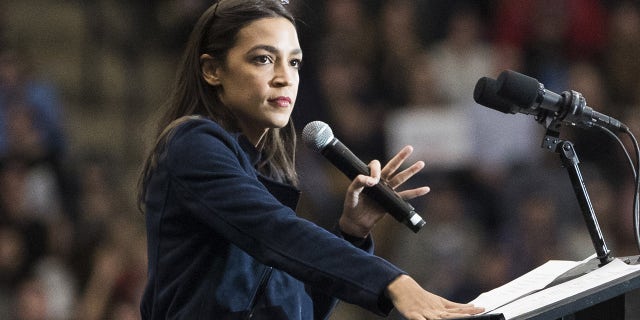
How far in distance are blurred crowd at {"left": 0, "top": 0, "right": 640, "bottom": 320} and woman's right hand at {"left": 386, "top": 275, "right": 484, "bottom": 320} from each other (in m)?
3.12

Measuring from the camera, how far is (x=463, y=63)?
596 centimetres

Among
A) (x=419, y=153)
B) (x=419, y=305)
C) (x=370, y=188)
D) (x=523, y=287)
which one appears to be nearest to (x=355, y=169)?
(x=370, y=188)

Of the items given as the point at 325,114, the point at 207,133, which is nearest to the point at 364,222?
the point at 207,133

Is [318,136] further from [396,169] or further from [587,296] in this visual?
[587,296]

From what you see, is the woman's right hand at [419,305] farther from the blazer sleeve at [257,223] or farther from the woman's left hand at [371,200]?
the woman's left hand at [371,200]

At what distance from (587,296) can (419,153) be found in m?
3.86

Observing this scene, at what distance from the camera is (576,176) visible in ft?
7.02

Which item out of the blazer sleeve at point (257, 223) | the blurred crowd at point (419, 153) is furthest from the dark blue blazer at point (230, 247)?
the blurred crowd at point (419, 153)

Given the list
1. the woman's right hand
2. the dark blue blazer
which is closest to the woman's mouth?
the dark blue blazer

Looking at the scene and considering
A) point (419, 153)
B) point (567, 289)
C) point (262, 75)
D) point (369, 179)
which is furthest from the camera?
point (419, 153)

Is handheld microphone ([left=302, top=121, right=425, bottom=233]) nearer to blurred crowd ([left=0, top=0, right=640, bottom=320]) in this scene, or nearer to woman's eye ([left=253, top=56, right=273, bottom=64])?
woman's eye ([left=253, top=56, right=273, bottom=64])

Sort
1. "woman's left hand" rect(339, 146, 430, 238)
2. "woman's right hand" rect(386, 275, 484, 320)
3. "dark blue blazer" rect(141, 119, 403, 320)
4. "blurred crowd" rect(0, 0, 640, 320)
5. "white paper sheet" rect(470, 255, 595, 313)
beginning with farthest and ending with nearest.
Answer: "blurred crowd" rect(0, 0, 640, 320), "woman's left hand" rect(339, 146, 430, 238), "white paper sheet" rect(470, 255, 595, 313), "dark blue blazer" rect(141, 119, 403, 320), "woman's right hand" rect(386, 275, 484, 320)

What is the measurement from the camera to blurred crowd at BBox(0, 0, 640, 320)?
5281mm

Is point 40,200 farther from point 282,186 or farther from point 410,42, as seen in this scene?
point 282,186
